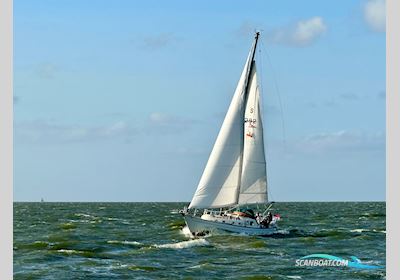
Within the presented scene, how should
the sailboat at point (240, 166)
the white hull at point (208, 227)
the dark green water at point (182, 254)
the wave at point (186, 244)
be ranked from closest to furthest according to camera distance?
the dark green water at point (182, 254) < the wave at point (186, 244) < the white hull at point (208, 227) < the sailboat at point (240, 166)

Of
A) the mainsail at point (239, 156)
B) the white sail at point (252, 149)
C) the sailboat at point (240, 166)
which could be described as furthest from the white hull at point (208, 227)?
the white sail at point (252, 149)

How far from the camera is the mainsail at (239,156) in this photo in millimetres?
70250

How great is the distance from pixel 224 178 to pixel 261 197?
4322mm

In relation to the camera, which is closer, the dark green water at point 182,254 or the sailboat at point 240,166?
the dark green water at point 182,254

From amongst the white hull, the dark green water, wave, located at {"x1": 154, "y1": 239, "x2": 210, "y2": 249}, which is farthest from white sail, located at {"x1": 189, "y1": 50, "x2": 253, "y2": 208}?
wave, located at {"x1": 154, "y1": 239, "x2": 210, "y2": 249}

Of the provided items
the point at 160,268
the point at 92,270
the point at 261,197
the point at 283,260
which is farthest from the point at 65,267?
the point at 261,197

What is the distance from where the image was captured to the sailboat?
2758 inches

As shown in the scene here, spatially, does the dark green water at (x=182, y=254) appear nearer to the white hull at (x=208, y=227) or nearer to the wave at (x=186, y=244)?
the wave at (x=186, y=244)

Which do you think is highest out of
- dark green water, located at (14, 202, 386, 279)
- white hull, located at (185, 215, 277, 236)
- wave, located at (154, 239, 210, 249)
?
white hull, located at (185, 215, 277, 236)

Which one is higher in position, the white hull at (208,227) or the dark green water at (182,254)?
the white hull at (208,227)

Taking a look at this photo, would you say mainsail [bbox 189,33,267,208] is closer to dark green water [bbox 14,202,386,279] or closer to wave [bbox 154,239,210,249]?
dark green water [bbox 14,202,386,279]

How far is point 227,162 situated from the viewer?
7056 centimetres

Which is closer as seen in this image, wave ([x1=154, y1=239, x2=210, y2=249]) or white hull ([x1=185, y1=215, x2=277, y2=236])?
wave ([x1=154, y1=239, x2=210, y2=249])

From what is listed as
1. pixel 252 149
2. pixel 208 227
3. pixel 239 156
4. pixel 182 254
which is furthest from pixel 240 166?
pixel 182 254
